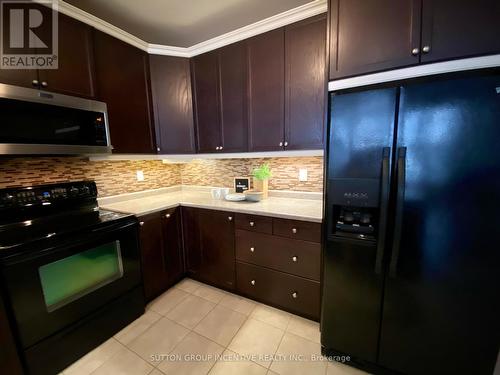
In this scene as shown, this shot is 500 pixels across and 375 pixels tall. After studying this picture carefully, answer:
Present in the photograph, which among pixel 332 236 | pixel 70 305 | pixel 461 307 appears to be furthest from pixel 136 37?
pixel 461 307

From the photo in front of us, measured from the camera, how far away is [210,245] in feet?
6.81

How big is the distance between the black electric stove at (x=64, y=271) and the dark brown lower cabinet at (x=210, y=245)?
532mm

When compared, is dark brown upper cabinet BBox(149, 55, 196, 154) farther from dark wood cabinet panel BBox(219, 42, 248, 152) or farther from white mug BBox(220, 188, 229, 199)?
white mug BBox(220, 188, 229, 199)

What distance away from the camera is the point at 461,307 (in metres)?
1.05

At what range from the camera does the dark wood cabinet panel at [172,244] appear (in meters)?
2.04

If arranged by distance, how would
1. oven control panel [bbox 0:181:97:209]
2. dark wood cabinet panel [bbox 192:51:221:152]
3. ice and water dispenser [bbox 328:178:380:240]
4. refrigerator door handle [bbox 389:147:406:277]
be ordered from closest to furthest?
refrigerator door handle [bbox 389:147:406:277] < ice and water dispenser [bbox 328:178:380:240] < oven control panel [bbox 0:181:97:209] < dark wood cabinet panel [bbox 192:51:221:152]

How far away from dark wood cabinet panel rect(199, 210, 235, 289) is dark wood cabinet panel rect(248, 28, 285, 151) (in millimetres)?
756

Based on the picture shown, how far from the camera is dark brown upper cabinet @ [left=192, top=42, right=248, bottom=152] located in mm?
1939

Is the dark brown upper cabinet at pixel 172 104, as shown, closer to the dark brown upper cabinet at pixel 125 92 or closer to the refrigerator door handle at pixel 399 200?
the dark brown upper cabinet at pixel 125 92

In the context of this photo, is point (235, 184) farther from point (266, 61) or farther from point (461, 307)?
point (461, 307)

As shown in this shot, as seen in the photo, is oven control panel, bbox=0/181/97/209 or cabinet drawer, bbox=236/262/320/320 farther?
cabinet drawer, bbox=236/262/320/320

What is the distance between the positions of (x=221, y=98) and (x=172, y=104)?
55cm

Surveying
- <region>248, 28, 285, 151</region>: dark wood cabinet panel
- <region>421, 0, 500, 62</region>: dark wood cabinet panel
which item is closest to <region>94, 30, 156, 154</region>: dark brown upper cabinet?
<region>248, 28, 285, 151</region>: dark wood cabinet panel

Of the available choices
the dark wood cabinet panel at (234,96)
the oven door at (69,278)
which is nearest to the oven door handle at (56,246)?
the oven door at (69,278)
